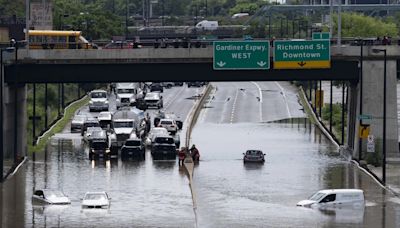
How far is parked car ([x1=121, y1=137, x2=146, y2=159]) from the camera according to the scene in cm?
8538

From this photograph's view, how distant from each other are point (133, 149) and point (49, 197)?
65.6ft

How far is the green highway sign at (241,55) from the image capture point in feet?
270

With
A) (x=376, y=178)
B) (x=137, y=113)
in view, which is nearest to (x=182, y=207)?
(x=376, y=178)

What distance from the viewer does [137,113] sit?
320 ft

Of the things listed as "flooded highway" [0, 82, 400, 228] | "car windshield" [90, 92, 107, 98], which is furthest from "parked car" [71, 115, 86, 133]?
"car windshield" [90, 92, 107, 98]

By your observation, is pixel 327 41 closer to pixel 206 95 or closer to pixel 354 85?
pixel 354 85

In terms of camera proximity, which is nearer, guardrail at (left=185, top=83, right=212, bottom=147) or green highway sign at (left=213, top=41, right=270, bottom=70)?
green highway sign at (left=213, top=41, right=270, bottom=70)

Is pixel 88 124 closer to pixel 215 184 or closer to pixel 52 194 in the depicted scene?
pixel 215 184

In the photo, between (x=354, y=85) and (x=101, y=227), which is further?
(x=354, y=85)

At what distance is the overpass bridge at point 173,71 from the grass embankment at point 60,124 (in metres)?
4.86

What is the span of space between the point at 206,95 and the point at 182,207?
223 ft

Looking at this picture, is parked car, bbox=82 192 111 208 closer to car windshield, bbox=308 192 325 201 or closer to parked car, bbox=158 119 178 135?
car windshield, bbox=308 192 325 201

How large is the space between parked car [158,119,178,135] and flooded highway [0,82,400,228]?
5.00ft

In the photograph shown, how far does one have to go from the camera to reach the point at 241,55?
270 ft
